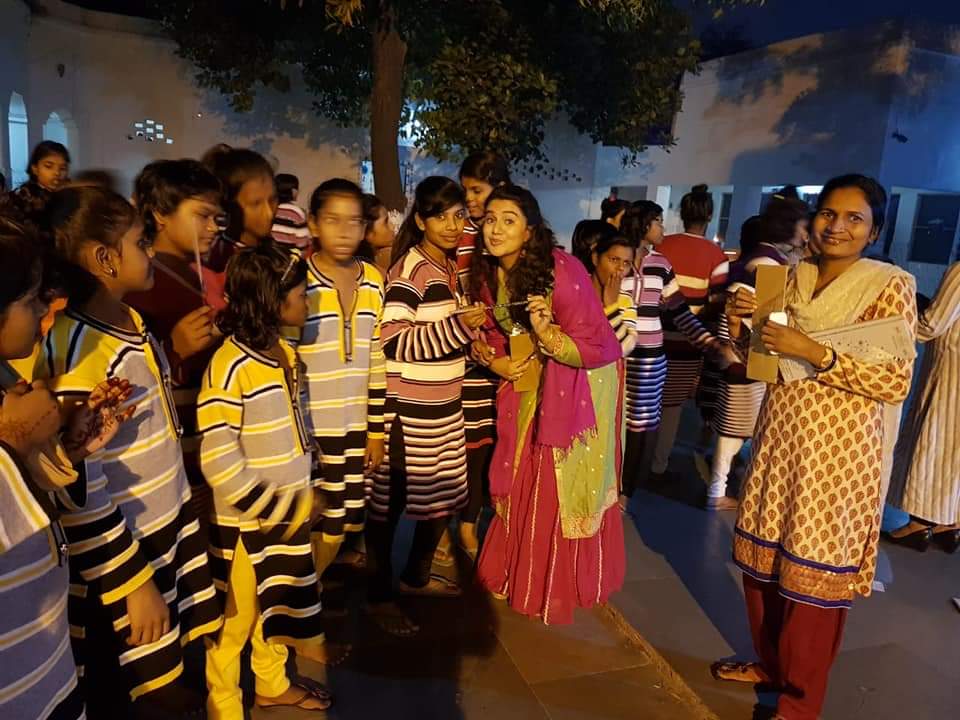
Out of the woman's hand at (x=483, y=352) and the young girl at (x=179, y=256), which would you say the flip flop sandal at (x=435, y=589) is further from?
the young girl at (x=179, y=256)

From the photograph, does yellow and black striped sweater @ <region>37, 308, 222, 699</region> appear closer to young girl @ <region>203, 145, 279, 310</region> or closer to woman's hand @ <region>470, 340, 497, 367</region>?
young girl @ <region>203, 145, 279, 310</region>

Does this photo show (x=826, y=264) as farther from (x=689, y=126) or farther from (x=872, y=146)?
(x=689, y=126)

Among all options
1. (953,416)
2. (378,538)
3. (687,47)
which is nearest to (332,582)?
(378,538)

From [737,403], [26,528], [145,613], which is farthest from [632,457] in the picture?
[26,528]

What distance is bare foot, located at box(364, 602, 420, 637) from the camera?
2.69 m

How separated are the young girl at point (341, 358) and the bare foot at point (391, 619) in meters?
0.36

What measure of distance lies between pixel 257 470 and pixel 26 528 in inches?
30.7

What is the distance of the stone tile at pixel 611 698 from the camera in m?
2.32

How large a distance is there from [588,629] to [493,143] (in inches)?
238

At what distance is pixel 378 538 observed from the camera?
2779 millimetres

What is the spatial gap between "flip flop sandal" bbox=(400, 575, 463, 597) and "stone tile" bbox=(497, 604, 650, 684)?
0.80ft

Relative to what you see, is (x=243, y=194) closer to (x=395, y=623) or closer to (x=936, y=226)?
(x=395, y=623)

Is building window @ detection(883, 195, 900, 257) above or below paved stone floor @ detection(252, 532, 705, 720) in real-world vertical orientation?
above

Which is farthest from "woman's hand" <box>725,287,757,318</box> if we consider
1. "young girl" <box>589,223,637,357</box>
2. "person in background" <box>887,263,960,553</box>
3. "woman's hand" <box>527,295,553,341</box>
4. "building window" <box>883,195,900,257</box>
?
"building window" <box>883,195,900,257</box>
